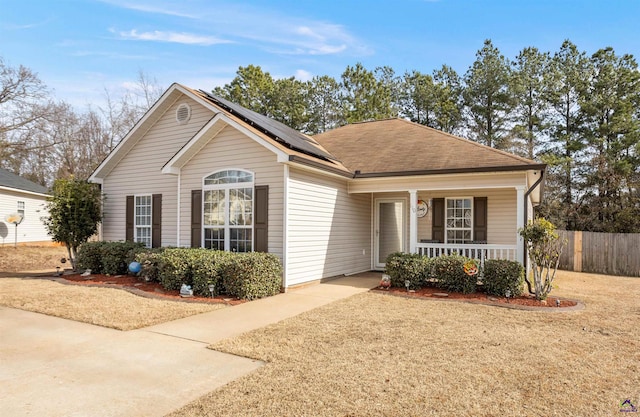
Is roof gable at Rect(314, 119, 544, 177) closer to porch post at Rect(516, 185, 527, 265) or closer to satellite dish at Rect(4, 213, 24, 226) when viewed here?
porch post at Rect(516, 185, 527, 265)

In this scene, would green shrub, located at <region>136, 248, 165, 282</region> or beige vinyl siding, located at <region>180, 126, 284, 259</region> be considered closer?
beige vinyl siding, located at <region>180, 126, 284, 259</region>

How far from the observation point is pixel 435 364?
4.54 m

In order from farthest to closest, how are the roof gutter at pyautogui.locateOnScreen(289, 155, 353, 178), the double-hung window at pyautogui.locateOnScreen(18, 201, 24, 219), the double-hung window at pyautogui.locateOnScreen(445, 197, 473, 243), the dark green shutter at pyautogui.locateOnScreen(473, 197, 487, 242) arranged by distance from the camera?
the double-hung window at pyautogui.locateOnScreen(18, 201, 24, 219) → the double-hung window at pyautogui.locateOnScreen(445, 197, 473, 243) → the dark green shutter at pyautogui.locateOnScreen(473, 197, 487, 242) → the roof gutter at pyautogui.locateOnScreen(289, 155, 353, 178)

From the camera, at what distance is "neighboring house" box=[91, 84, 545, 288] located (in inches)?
382

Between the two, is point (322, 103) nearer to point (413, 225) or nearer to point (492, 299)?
point (413, 225)

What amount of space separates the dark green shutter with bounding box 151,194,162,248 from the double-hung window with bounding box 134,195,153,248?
8.2 inches

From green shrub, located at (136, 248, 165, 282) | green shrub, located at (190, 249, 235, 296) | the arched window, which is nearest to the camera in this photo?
green shrub, located at (190, 249, 235, 296)

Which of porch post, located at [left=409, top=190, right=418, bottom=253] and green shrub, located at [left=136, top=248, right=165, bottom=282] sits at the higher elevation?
porch post, located at [left=409, top=190, right=418, bottom=253]

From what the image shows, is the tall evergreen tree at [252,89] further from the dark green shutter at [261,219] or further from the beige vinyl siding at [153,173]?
the dark green shutter at [261,219]

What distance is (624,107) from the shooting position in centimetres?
2217

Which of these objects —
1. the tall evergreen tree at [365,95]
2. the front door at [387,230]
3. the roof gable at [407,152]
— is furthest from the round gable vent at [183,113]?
the tall evergreen tree at [365,95]

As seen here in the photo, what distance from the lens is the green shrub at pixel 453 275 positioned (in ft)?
29.3

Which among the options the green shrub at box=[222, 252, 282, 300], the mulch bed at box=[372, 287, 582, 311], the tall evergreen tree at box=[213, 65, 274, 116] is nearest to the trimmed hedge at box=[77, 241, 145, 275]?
the green shrub at box=[222, 252, 282, 300]

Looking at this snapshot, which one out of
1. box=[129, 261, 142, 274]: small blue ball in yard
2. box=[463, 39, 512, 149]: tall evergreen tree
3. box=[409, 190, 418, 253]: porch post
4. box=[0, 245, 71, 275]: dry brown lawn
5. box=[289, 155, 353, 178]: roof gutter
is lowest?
box=[0, 245, 71, 275]: dry brown lawn
